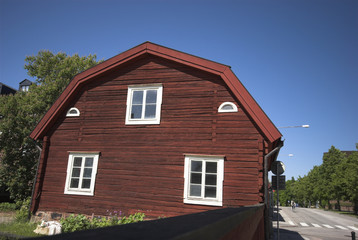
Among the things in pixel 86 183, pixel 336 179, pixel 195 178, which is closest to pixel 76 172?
pixel 86 183

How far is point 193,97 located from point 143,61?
10.6 ft

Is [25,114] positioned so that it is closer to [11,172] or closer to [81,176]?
[11,172]

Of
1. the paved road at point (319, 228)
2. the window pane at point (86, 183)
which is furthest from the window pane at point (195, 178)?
the paved road at point (319, 228)

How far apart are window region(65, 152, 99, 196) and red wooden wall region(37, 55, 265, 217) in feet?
0.83

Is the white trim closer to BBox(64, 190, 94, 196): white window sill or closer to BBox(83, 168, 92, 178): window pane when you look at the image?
BBox(83, 168, 92, 178): window pane

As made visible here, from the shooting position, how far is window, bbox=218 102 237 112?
35.4 ft

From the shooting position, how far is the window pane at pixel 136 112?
12.1m

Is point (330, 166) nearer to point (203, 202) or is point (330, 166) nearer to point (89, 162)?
point (203, 202)


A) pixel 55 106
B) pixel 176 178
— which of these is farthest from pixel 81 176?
pixel 176 178

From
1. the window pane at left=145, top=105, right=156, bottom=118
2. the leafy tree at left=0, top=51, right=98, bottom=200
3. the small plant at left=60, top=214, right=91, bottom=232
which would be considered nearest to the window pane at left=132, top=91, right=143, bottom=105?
the window pane at left=145, top=105, right=156, bottom=118

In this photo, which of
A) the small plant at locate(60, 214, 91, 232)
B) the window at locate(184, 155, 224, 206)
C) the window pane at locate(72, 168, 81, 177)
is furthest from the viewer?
the window pane at locate(72, 168, 81, 177)

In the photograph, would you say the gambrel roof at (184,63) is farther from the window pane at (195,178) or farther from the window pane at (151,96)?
the window pane at (195,178)

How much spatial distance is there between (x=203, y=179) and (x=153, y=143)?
2.73 metres

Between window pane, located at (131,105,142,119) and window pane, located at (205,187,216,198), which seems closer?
window pane, located at (205,187,216,198)
